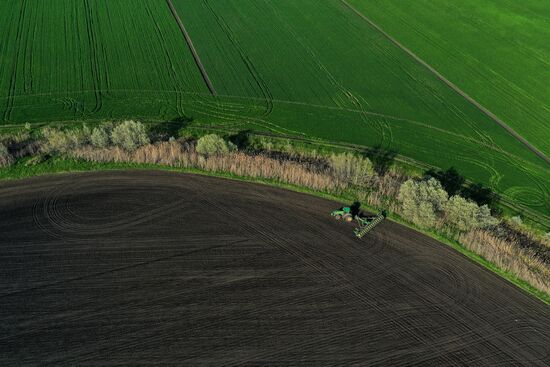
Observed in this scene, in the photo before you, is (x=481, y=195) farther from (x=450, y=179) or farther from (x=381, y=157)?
(x=381, y=157)

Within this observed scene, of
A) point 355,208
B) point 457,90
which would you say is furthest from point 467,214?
point 457,90

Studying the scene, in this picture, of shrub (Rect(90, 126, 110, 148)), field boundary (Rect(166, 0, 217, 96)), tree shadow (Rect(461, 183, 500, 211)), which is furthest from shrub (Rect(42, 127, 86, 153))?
tree shadow (Rect(461, 183, 500, 211))

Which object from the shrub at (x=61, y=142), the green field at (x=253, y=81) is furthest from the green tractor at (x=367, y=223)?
the shrub at (x=61, y=142)

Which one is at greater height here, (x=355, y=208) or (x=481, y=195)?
(x=481, y=195)

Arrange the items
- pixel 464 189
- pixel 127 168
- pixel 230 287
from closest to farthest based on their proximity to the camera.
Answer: pixel 230 287 → pixel 127 168 → pixel 464 189

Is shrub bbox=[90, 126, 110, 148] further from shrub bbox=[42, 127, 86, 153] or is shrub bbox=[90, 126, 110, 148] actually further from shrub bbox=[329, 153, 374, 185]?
shrub bbox=[329, 153, 374, 185]

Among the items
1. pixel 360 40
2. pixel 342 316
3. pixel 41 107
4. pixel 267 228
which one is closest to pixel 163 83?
pixel 41 107

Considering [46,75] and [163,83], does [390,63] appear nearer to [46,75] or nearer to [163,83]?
[163,83]

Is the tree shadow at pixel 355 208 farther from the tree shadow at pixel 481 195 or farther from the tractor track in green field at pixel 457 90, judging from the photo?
the tractor track in green field at pixel 457 90
